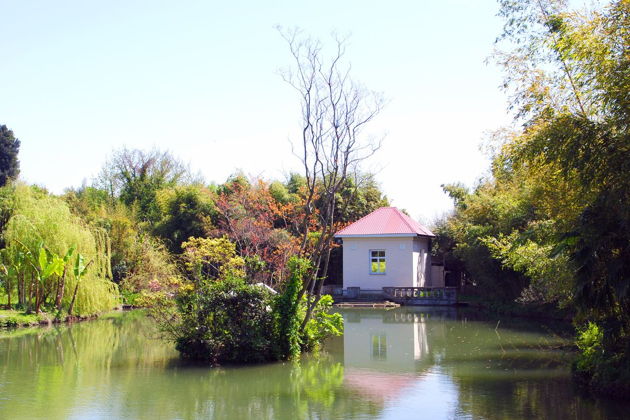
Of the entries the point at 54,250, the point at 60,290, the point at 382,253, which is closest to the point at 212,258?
the point at 54,250

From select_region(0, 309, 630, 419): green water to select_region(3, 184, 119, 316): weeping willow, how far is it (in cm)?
264

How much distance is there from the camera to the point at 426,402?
31.2 feet

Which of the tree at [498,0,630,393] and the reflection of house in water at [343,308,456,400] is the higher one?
the tree at [498,0,630,393]

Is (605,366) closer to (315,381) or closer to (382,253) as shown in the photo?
(315,381)

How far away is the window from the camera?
3042cm

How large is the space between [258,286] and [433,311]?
14219mm

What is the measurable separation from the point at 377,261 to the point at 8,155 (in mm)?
33036

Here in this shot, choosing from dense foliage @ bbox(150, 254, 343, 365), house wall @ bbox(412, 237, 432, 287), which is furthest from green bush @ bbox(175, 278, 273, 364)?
house wall @ bbox(412, 237, 432, 287)

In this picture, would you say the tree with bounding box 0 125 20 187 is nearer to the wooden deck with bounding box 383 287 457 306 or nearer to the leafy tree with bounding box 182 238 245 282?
the wooden deck with bounding box 383 287 457 306

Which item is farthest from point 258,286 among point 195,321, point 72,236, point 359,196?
point 359,196

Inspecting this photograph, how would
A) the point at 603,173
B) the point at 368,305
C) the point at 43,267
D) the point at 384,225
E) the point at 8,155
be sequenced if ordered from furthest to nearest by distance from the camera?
the point at 8,155
the point at 384,225
the point at 368,305
the point at 43,267
the point at 603,173

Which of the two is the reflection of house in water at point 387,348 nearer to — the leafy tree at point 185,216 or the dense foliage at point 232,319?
the dense foliage at point 232,319

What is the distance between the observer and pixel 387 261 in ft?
99.1

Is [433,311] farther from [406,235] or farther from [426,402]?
[426,402]
